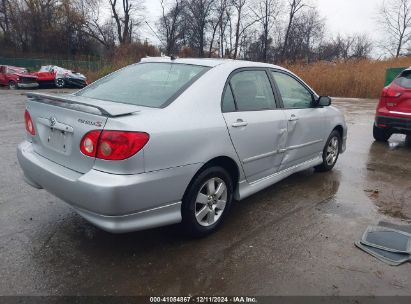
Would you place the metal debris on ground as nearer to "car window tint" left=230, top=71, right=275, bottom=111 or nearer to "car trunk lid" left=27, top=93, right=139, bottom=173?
"car window tint" left=230, top=71, right=275, bottom=111

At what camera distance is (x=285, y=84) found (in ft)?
13.9

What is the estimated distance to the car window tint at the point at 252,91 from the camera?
3.44 m

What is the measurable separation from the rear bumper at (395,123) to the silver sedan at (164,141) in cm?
346

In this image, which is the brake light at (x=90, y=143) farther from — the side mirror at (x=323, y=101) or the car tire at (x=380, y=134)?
the car tire at (x=380, y=134)

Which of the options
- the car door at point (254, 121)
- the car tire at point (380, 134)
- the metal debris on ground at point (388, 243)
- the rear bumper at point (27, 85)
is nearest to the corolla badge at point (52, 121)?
the car door at point (254, 121)

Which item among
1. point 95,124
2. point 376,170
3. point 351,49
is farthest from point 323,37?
point 95,124

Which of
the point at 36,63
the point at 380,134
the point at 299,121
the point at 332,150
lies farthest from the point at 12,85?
the point at 299,121

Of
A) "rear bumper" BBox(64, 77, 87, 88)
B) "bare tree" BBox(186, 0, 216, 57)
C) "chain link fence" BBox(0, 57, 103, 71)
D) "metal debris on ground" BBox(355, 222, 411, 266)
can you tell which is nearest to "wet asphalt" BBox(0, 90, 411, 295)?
"metal debris on ground" BBox(355, 222, 411, 266)

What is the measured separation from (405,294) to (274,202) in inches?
69.4

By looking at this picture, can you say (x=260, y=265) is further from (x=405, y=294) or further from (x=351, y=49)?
(x=351, y=49)

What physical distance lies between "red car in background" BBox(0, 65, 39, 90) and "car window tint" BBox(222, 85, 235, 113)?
74.5ft

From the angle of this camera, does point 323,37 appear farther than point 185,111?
Yes

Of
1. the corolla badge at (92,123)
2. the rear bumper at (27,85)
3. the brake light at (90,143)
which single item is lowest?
the rear bumper at (27,85)

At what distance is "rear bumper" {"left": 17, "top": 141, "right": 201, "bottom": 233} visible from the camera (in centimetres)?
244
